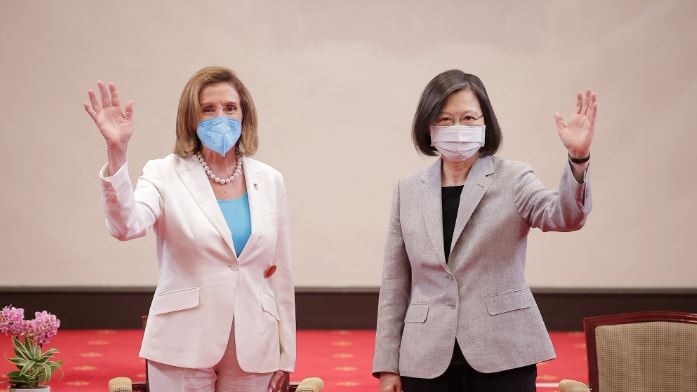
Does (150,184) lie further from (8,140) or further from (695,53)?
(695,53)

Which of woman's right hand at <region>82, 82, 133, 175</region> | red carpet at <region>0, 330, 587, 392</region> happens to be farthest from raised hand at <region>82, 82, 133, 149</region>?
red carpet at <region>0, 330, 587, 392</region>

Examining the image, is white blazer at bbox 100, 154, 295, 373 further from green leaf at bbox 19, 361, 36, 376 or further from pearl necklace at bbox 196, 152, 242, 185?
green leaf at bbox 19, 361, 36, 376

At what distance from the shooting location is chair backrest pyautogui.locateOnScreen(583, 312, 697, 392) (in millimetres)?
2844

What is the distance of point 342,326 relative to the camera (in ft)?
22.3

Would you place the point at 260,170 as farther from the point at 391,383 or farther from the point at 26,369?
the point at 26,369

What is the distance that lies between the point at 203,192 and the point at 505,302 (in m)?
0.87

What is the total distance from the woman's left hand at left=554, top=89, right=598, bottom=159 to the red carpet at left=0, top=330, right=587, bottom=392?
102 inches

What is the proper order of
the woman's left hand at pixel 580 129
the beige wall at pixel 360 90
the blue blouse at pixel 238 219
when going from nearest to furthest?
the woman's left hand at pixel 580 129 → the blue blouse at pixel 238 219 → the beige wall at pixel 360 90

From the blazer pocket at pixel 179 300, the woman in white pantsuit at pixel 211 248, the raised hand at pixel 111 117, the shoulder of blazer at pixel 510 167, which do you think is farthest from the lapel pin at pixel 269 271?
the shoulder of blazer at pixel 510 167

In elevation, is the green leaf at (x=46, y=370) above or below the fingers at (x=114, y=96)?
below

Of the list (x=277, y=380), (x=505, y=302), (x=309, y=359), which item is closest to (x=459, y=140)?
(x=505, y=302)

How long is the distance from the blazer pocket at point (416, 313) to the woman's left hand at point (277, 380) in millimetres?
407

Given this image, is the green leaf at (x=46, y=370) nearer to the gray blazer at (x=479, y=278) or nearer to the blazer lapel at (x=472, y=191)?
the gray blazer at (x=479, y=278)

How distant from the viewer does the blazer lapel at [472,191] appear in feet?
8.10
